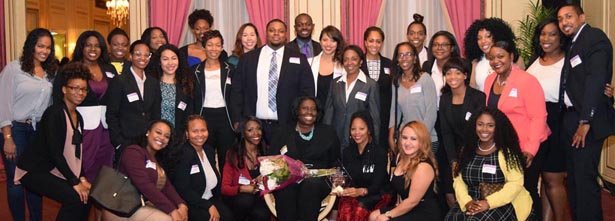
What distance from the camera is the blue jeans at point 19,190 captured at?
4613 millimetres

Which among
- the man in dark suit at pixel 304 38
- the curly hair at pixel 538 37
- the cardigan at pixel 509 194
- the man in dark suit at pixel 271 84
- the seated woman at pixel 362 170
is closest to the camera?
the cardigan at pixel 509 194

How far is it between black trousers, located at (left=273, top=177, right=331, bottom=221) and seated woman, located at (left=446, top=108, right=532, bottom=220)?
96 cm

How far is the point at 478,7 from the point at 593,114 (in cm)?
361

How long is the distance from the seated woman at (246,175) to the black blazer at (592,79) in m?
2.12

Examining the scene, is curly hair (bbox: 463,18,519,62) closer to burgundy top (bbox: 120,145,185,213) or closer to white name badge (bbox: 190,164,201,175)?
white name badge (bbox: 190,164,201,175)

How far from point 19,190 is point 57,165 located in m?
0.70

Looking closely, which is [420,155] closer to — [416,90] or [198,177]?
[416,90]

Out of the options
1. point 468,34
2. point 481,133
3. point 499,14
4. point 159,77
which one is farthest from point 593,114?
point 499,14

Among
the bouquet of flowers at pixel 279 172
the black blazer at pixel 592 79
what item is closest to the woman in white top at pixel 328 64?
the bouquet of flowers at pixel 279 172

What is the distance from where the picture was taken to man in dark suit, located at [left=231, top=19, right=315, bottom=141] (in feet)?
16.6

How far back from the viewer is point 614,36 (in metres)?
6.12

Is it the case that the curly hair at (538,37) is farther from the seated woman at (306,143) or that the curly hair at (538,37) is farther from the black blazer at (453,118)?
the seated woman at (306,143)

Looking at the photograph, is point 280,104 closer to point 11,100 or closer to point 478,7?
point 11,100

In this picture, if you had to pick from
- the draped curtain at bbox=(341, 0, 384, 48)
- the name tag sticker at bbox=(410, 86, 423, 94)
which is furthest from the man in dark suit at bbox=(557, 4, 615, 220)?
the draped curtain at bbox=(341, 0, 384, 48)
